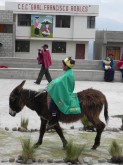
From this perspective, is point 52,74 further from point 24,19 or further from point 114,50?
point 24,19

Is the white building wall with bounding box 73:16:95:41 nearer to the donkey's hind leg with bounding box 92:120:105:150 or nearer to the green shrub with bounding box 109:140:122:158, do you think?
the donkey's hind leg with bounding box 92:120:105:150

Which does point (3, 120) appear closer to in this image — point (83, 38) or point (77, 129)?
point (77, 129)

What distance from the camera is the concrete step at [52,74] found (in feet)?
69.2

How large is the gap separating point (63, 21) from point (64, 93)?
138 feet

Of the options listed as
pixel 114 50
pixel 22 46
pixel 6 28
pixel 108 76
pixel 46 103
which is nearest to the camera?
pixel 46 103

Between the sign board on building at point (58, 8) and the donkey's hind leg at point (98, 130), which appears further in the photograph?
the sign board on building at point (58, 8)

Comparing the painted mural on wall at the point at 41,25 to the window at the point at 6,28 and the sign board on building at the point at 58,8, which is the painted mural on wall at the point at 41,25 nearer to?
the sign board on building at the point at 58,8

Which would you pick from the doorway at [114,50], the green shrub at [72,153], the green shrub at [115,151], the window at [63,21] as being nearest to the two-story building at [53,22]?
the window at [63,21]

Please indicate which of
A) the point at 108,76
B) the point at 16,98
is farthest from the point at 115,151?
the point at 108,76

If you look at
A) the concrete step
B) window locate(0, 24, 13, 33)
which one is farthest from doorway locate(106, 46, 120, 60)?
the concrete step

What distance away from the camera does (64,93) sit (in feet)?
24.6

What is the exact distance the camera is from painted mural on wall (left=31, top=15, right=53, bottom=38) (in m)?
48.5

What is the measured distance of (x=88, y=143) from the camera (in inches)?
331

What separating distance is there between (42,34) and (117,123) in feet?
126
